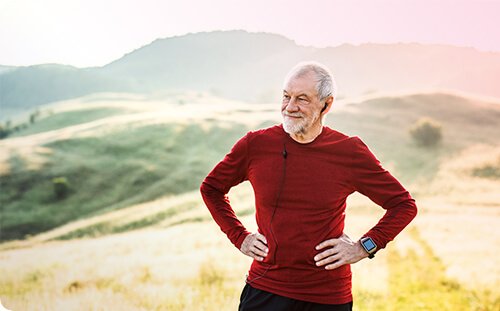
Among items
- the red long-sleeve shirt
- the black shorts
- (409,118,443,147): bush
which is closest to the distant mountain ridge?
(409,118,443,147): bush

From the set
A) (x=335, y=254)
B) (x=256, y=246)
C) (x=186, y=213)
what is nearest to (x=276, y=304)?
(x=256, y=246)

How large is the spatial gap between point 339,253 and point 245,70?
13353 cm

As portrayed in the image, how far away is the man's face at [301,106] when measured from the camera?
2.58 m

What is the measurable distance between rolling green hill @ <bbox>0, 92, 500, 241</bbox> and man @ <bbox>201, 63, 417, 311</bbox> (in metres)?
15.2

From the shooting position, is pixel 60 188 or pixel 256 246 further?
pixel 60 188

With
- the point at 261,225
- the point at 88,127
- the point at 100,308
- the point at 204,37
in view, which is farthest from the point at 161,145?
the point at 204,37

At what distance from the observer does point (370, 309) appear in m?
5.83

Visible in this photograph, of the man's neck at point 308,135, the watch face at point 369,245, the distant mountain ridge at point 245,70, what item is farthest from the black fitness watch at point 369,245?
the distant mountain ridge at point 245,70

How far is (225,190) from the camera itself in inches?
113

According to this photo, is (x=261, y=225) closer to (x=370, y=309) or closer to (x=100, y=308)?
(x=370, y=309)

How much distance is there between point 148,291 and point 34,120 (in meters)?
49.5

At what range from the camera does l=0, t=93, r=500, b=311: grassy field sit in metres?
6.48

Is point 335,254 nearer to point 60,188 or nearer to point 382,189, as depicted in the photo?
point 382,189

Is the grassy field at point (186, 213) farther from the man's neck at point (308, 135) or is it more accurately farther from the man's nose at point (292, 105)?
the man's nose at point (292, 105)
